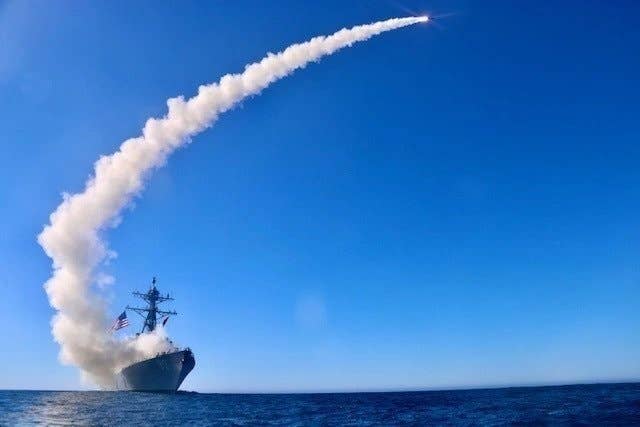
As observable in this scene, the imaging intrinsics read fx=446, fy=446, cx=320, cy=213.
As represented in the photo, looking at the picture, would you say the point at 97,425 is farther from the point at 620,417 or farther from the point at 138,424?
the point at 620,417

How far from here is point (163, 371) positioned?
100m

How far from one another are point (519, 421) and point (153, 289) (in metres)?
113

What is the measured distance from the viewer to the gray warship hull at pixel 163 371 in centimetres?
9788

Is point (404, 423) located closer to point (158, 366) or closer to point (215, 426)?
point (215, 426)

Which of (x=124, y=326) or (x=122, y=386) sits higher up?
(x=124, y=326)

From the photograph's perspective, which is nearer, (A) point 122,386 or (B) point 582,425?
(B) point 582,425

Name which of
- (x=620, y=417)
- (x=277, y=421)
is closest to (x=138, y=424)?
(x=277, y=421)

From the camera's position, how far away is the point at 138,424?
→ 36.2 meters

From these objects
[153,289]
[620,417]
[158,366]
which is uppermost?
[153,289]

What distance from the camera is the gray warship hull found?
321 ft

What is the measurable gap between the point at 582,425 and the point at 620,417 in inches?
279

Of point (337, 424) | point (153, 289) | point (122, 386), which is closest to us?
point (337, 424)

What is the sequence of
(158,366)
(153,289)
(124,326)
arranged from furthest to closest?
(153,289)
(158,366)
(124,326)

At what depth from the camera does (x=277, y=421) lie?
3938cm
